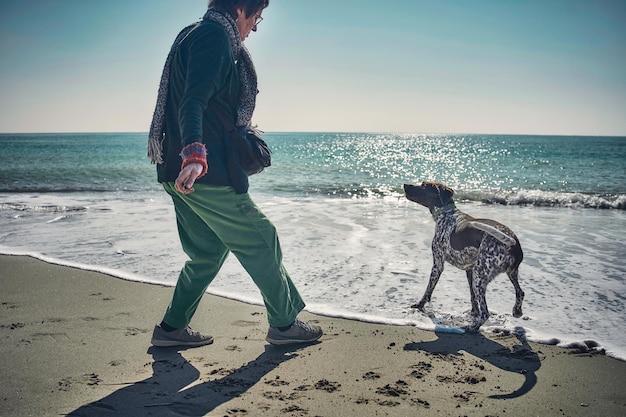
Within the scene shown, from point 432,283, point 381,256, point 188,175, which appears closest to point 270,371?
point 188,175

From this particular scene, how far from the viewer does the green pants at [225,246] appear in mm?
2873

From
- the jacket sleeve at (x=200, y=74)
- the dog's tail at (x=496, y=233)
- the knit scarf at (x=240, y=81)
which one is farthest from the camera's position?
the dog's tail at (x=496, y=233)

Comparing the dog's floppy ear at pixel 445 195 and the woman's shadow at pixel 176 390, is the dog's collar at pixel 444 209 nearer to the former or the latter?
the dog's floppy ear at pixel 445 195

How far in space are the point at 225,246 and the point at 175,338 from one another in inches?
27.2

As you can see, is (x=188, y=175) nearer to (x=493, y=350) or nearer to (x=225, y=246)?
(x=225, y=246)

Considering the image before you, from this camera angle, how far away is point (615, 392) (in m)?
2.73

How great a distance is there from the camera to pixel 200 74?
102 inches

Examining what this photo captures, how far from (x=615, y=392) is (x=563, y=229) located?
245 inches

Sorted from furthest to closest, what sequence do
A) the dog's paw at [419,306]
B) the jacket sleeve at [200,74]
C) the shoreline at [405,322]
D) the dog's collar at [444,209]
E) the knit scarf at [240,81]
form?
1. the dog's collar at [444,209]
2. the dog's paw at [419,306]
3. the shoreline at [405,322]
4. the knit scarf at [240,81]
5. the jacket sleeve at [200,74]

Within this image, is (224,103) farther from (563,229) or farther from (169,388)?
(563,229)

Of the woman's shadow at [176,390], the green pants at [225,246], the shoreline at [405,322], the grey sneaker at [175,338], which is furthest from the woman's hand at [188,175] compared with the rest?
the shoreline at [405,322]

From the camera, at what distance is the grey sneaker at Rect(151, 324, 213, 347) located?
10.6 ft

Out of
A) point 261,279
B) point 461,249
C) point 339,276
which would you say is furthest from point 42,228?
point 461,249

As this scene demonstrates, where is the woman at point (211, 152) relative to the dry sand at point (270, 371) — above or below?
above
